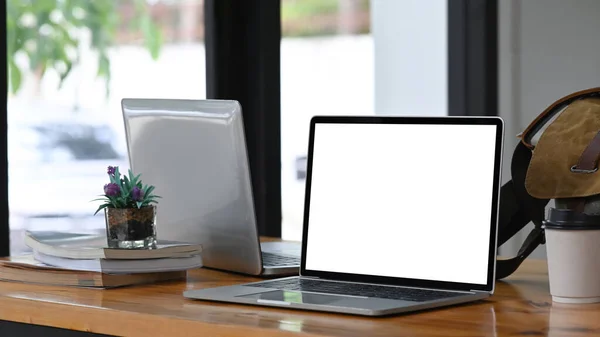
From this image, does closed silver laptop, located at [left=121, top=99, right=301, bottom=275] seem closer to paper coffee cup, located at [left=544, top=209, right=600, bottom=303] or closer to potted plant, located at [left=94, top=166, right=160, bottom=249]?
potted plant, located at [left=94, top=166, right=160, bottom=249]

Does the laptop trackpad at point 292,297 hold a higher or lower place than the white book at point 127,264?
lower

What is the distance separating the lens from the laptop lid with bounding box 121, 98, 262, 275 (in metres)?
1.40

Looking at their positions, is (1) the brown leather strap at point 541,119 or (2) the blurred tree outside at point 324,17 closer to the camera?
(1) the brown leather strap at point 541,119

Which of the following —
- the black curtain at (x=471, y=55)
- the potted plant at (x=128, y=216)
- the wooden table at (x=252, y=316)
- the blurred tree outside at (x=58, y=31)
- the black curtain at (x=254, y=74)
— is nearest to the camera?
the wooden table at (x=252, y=316)

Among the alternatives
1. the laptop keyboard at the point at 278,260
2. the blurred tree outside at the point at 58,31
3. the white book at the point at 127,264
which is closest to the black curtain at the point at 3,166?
the blurred tree outside at the point at 58,31

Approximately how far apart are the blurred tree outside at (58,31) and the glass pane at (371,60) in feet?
2.89

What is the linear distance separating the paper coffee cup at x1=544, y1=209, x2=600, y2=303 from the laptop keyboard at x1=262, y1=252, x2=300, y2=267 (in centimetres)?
43

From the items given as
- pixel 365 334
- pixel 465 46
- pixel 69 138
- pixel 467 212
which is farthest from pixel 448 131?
pixel 465 46

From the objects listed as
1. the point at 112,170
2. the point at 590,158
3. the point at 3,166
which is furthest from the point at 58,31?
the point at 590,158

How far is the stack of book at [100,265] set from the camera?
4.31ft

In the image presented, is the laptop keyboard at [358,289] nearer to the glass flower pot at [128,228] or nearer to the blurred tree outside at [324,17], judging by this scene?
the glass flower pot at [128,228]

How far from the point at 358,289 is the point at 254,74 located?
1.22 meters

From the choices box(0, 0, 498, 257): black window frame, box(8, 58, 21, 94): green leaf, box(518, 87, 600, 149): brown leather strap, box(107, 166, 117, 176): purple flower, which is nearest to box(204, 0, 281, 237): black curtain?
box(0, 0, 498, 257): black window frame

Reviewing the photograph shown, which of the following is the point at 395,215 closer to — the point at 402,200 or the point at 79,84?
the point at 402,200
